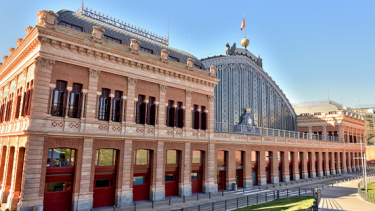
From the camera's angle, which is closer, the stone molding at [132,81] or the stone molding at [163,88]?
the stone molding at [132,81]

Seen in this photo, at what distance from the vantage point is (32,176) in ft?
63.7

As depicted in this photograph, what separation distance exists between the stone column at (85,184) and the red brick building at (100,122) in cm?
8

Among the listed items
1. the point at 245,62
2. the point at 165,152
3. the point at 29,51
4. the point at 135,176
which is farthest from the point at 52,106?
the point at 245,62

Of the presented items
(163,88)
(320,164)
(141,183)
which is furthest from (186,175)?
(320,164)

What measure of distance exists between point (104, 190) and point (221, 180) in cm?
1646

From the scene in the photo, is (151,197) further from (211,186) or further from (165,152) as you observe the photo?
(211,186)

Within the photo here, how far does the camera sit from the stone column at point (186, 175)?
95.3 feet

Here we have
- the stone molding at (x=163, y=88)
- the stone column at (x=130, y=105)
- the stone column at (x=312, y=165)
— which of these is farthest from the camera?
the stone column at (x=312, y=165)

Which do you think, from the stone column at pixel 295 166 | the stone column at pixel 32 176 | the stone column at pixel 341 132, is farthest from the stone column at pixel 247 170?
the stone column at pixel 341 132

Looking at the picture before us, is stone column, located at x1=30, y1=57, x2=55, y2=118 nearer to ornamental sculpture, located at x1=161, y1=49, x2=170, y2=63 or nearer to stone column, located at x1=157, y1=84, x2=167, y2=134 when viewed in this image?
stone column, located at x1=157, y1=84, x2=167, y2=134

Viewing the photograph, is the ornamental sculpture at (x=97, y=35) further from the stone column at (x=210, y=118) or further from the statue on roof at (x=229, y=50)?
the statue on roof at (x=229, y=50)

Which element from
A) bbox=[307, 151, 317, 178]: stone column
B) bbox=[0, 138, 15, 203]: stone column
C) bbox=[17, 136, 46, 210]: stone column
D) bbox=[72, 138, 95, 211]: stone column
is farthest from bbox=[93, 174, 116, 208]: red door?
bbox=[307, 151, 317, 178]: stone column

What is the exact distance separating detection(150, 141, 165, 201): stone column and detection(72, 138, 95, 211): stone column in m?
6.34

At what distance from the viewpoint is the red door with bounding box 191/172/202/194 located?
31047 millimetres
